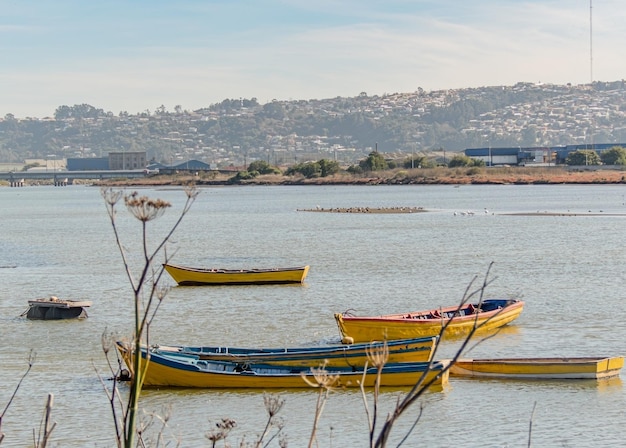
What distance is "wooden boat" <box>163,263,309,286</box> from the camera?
35.2 metres

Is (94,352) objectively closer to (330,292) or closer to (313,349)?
(313,349)

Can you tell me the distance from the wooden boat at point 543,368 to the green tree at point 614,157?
134877 mm

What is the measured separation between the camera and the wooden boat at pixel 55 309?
2798cm

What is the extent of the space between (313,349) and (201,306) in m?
12.8

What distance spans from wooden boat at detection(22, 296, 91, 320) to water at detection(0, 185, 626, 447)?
1.27 feet

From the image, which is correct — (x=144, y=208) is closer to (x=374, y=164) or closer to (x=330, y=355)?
(x=330, y=355)

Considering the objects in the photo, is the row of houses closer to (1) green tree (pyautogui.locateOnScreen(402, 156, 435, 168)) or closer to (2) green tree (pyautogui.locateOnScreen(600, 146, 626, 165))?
(1) green tree (pyautogui.locateOnScreen(402, 156, 435, 168))

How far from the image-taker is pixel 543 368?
1886 cm

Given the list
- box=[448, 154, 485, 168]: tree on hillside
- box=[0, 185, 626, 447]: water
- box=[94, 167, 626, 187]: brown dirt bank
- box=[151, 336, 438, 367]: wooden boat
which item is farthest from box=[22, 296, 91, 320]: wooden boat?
box=[448, 154, 485, 168]: tree on hillside

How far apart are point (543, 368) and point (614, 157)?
13753 centimetres

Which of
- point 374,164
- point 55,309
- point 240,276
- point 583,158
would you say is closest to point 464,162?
point 374,164

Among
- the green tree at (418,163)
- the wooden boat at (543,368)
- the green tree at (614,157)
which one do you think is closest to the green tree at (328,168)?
the green tree at (418,163)

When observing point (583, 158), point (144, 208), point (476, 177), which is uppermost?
point (144, 208)

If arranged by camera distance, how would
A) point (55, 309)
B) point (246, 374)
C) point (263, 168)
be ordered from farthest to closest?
1. point (263, 168)
2. point (55, 309)
3. point (246, 374)
